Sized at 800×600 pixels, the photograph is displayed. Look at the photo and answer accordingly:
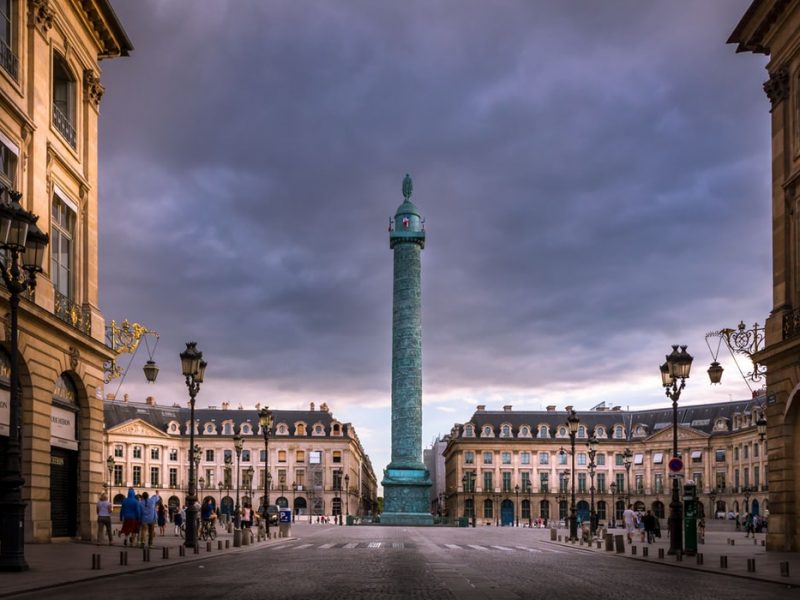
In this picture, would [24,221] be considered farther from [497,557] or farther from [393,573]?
[497,557]

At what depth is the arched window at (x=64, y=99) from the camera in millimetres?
32438

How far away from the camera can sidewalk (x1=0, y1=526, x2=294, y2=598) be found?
1744 cm

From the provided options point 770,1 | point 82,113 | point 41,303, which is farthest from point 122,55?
point 770,1

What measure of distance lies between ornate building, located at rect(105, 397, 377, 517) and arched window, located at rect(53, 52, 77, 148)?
118 m

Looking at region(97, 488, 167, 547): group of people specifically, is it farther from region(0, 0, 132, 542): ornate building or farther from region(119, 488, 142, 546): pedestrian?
region(0, 0, 132, 542): ornate building

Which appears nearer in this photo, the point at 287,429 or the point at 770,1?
the point at 770,1

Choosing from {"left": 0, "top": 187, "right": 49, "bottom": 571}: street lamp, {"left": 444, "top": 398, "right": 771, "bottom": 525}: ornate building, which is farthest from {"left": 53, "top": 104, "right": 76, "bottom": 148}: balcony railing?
{"left": 444, "top": 398, "right": 771, "bottom": 525}: ornate building

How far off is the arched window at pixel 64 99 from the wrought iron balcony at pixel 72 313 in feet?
16.6

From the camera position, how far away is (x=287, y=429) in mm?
157500

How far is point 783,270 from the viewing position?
32.5 meters

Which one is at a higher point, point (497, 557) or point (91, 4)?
point (91, 4)

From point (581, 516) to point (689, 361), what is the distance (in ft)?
376

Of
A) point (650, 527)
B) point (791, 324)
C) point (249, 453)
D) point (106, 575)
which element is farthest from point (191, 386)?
point (249, 453)

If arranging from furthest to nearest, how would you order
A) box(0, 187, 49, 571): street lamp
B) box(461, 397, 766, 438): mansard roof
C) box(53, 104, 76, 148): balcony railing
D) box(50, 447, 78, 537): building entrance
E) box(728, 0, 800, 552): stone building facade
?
box(461, 397, 766, 438): mansard roof → box(53, 104, 76, 148): balcony railing → box(728, 0, 800, 552): stone building facade → box(50, 447, 78, 537): building entrance → box(0, 187, 49, 571): street lamp
